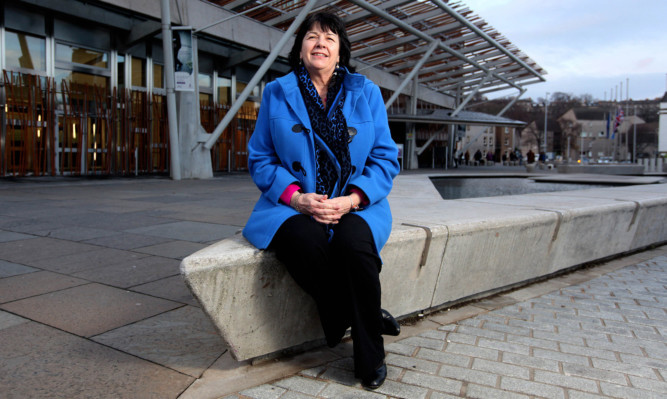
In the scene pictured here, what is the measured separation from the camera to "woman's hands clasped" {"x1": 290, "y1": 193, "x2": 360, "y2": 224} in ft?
8.00

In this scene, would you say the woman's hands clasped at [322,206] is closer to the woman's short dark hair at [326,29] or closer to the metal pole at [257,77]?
the woman's short dark hair at [326,29]

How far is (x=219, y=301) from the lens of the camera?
2275mm

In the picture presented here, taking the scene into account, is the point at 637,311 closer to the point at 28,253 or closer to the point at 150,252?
the point at 150,252

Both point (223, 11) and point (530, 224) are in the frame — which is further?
point (223, 11)

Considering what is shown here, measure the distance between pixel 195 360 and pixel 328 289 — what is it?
0.74 metres

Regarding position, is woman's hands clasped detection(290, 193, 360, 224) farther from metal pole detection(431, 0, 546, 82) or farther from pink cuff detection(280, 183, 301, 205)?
metal pole detection(431, 0, 546, 82)

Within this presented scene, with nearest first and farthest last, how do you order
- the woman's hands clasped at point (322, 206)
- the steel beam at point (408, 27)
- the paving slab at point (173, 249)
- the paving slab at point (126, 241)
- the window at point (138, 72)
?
the woman's hands clasped at point (322, 206) → the paving slab at point (173, 249) → the paving slab at point (126, 241) → the window at point (138, 72) → the steel beam at point (408, 27)

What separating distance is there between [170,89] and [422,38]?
12.5m

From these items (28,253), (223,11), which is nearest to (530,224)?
(28,253)

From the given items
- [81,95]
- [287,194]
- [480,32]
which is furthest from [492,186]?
[480,32]

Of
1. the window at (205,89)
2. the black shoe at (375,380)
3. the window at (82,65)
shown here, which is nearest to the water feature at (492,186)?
the black shoe at (375,380)

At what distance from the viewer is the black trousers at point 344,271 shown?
233cm

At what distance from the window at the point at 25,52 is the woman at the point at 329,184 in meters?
14.2

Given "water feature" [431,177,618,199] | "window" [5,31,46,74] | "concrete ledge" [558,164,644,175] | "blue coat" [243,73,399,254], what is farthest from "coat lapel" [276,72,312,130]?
"concrete ledge" [558,164,644,175]
